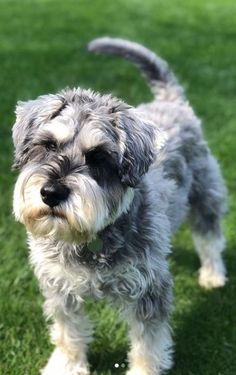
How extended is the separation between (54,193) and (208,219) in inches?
85.8

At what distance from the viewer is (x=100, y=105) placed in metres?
3.36

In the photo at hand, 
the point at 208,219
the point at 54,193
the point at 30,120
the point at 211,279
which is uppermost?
the point at 30,120

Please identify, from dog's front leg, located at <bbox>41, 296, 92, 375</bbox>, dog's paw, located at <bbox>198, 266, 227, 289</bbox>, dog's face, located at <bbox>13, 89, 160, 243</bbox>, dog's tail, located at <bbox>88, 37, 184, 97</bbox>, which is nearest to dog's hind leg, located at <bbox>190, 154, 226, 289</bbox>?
dog's paw, located at <bbox>198, 266, 227, 289</bbox>

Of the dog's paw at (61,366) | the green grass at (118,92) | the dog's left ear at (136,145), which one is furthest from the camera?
the green grass at (118,92)

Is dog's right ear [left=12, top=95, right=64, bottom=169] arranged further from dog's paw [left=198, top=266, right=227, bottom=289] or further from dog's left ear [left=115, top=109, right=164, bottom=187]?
dog's paw [left=198, top=266, right=227, bottom=289]

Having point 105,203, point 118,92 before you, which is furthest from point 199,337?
point 118,92

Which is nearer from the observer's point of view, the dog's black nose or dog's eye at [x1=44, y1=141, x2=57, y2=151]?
the dog's black nose

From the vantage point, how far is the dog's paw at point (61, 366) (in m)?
4.13

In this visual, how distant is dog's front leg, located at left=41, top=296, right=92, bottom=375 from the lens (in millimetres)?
3996

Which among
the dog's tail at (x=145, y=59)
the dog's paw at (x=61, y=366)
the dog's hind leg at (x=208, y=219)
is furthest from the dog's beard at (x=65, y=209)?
the dog's tail at (x=145, y=59)

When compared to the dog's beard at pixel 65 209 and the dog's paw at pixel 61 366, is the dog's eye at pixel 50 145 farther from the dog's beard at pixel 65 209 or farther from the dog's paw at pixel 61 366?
the dog's paw at pixel 61 366

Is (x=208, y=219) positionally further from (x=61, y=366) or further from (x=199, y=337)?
(x=61, y=366)

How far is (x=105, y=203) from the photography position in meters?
3.20

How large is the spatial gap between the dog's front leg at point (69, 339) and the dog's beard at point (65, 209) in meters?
0.89
